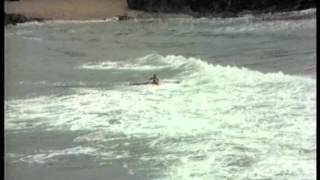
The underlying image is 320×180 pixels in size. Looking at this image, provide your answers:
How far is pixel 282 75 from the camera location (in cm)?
1739

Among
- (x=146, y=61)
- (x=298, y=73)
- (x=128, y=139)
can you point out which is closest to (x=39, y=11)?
(x=146, y=61)

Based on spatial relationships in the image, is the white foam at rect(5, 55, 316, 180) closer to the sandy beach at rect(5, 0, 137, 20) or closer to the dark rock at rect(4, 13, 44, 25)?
the dark rock at rect(4, 13, 44, 25)

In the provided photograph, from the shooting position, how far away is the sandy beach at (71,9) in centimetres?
4678

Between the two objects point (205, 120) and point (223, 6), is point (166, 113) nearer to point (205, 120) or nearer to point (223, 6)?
point (205, 120)

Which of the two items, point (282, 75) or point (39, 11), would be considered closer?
Answer: point (282, 75)

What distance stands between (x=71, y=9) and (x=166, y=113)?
3841 cm

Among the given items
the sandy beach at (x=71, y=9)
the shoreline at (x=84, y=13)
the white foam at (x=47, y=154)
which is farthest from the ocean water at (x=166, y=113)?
the sandy beach at (x=71, y=9)

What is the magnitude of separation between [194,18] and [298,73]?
Answer: 24181mm

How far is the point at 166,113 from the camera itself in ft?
42.1

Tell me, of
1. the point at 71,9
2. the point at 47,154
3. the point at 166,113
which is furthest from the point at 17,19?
the point at 47,154

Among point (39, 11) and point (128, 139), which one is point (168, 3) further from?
point (128, 139)

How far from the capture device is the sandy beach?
4678cm

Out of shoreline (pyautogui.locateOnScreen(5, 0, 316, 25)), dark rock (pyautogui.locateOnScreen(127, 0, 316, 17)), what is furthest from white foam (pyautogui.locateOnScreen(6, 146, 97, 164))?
dark rock (pyautogui.locateOnScreen(127, 0, 316, 17))

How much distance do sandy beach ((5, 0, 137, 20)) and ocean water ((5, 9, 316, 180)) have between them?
18691mm
